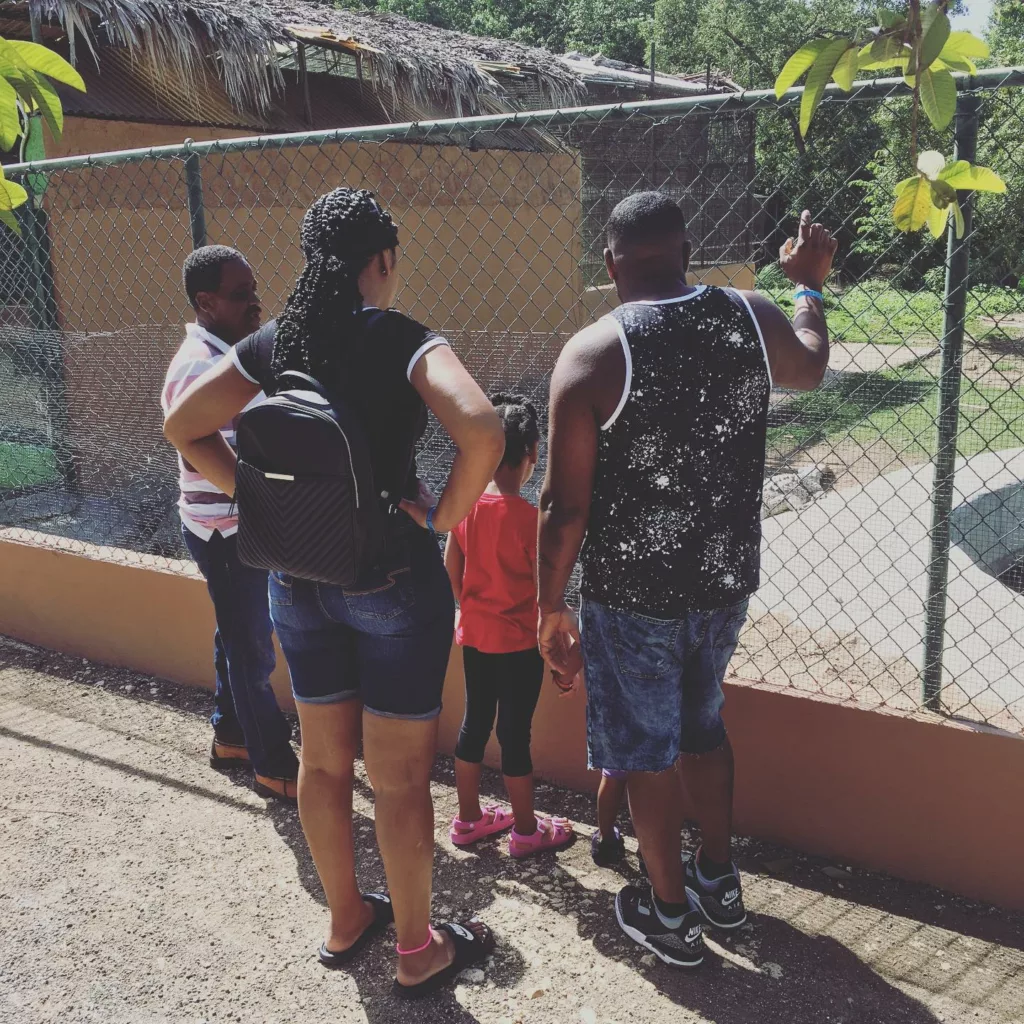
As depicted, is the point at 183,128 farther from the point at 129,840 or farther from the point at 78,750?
the point at 129,840

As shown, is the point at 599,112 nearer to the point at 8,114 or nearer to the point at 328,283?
the point at 328,283

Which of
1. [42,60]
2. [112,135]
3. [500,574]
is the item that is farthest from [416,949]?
[112,135]

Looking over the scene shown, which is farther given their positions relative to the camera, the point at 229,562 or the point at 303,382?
the point at 229,562

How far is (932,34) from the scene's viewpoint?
120 centimetres

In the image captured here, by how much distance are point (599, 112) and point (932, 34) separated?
1.84 m

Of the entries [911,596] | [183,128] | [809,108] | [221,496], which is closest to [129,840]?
[221,496]

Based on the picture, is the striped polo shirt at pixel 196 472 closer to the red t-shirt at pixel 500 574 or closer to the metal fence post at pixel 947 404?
the red t-shirt at pixel 500 574

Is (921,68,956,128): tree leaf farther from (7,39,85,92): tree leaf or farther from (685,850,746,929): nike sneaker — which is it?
(685,850,746,929): nike sneaker

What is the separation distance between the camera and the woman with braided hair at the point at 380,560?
84.4 inches

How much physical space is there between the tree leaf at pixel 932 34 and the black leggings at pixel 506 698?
6.71 feet

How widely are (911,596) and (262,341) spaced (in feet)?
11.6

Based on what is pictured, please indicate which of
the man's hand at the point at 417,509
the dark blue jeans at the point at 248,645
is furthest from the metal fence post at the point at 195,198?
the man's hand at the point at 417,509

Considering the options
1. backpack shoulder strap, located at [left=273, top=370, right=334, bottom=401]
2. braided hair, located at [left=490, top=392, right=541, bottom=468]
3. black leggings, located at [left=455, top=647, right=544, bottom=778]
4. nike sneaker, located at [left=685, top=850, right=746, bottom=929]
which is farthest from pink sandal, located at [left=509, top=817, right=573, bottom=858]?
backpack shoulder strap, located at [left=273, top=370, right=334, bottom=401]

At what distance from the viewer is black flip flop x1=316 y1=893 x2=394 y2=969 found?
2.63m
